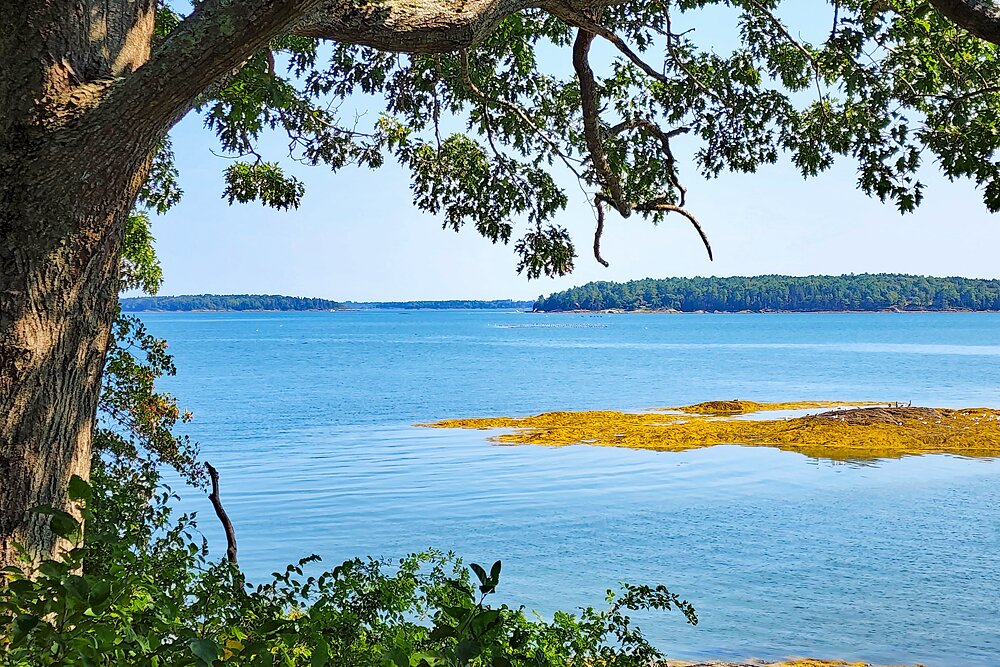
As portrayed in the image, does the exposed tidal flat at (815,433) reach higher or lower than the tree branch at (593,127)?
lower

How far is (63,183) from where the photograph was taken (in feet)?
11.6

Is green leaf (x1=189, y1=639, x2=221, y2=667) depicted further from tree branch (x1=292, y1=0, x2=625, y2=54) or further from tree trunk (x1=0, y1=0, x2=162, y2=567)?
tree branch (x1=292, y1=0, x2=625, y2=54)

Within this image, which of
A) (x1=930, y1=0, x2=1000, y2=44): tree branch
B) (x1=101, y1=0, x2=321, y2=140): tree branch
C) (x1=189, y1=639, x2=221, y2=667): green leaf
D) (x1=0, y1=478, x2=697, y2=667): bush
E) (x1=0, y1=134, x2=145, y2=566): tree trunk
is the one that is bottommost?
Answer: (x1=0, y1=478, x2=697, y2=667): bush

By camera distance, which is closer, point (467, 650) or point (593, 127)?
point (467, 650)

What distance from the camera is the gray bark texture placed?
3.43 m

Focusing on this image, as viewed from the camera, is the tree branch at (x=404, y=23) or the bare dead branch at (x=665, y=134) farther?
the bare dead branch at (x=665, y=134)

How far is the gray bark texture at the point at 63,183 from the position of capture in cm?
343

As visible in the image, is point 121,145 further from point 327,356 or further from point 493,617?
point 327,356

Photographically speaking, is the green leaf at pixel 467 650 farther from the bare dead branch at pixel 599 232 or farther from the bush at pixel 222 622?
the bare dead branch at pixel 599 232

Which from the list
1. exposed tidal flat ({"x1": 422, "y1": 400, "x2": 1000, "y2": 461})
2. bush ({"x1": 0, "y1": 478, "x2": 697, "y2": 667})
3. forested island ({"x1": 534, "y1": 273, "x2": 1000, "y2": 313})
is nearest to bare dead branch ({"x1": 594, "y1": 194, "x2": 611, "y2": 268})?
bush ({"x1": 0, "y1": 478, "x2": 697, "y2": 667})

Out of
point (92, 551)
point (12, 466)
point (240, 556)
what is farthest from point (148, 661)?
point (240, 556)

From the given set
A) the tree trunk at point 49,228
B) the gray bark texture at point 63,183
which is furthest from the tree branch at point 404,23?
the tree trunk at point 49,228

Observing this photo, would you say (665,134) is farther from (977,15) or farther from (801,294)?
(801,294)

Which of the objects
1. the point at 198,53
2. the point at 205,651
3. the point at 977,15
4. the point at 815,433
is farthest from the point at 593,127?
the point at 815,433
